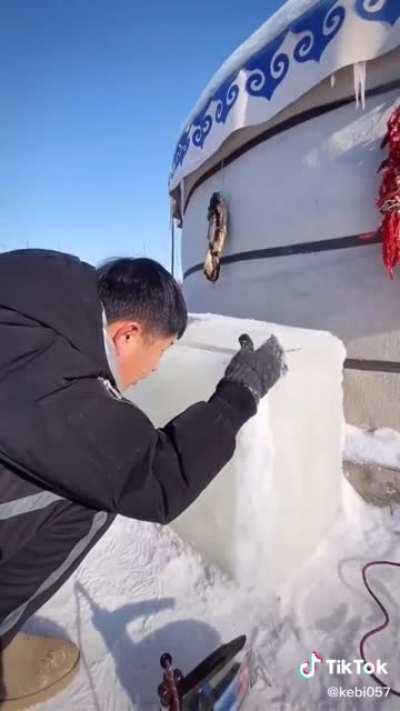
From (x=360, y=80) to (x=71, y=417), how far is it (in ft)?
9.81

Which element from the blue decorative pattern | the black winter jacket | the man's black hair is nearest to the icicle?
the blue decorative pattern

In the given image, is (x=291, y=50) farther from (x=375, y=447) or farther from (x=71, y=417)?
(x=71, y=417)

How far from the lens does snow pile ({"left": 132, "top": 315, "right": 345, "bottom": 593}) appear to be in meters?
2.09

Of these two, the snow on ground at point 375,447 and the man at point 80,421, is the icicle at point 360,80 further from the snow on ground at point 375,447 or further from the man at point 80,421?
the man at point 80,421

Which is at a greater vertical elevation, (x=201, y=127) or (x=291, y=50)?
(x=291, y=50)

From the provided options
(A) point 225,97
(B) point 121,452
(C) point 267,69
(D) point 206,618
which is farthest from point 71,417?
(A) point 225,97

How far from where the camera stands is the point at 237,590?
7.10 feet

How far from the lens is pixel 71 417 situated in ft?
3.72

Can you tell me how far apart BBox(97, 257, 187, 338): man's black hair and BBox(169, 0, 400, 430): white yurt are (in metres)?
1.85

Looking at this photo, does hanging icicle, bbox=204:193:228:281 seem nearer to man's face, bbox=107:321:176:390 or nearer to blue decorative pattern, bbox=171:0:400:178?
blue decorative pattern, bbox=171:0:400:178

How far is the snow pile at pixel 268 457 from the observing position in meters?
2.09

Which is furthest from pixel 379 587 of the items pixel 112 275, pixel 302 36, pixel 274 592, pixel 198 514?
pixel 302 36

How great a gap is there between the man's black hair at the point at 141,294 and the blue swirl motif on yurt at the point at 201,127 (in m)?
3.11

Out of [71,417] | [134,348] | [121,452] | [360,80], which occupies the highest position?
[360,80]
